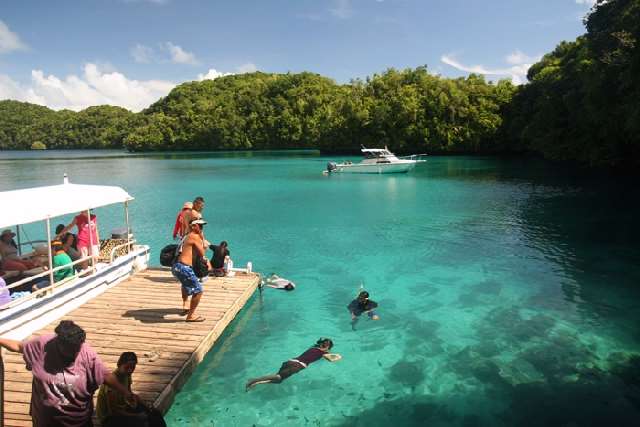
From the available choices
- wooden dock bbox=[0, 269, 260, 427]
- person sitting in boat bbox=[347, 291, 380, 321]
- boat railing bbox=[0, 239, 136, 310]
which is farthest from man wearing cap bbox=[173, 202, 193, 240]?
person sitting in boat bbox=[347, 291, 380, 321]

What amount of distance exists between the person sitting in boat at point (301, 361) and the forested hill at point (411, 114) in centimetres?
2697

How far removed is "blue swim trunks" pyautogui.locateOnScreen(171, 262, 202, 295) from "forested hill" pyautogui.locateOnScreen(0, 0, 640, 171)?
2875 cm

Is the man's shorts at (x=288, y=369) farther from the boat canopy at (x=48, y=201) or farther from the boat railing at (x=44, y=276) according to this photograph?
the boat canopy at (x=48, y=201)

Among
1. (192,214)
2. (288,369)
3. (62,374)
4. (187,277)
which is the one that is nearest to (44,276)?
(192,214)

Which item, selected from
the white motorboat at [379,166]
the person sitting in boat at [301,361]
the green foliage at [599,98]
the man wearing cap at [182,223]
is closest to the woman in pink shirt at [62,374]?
the person sitting in boat at [301,361]

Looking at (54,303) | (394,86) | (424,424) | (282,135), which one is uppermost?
(394,86)

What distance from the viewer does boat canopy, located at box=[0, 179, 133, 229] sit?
8539 millimetres

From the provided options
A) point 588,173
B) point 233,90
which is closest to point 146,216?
point 588,173

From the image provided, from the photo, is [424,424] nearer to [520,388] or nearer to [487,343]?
[520,388]

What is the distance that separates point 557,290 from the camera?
1306 centimetres

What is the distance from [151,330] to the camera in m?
8.82

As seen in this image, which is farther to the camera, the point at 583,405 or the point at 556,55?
the point at 556,55

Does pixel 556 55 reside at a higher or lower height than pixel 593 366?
higher

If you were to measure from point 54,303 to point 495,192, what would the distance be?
31.5 metres
